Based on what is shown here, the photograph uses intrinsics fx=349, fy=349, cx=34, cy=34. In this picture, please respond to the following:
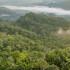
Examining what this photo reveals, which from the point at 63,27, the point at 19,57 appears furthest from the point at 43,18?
the point at 19,57

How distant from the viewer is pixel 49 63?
A: 4941cm

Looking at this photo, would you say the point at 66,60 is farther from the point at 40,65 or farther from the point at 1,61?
the point at 1,61

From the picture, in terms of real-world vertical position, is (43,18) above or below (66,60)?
below

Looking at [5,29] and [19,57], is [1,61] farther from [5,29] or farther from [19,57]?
[5,29]

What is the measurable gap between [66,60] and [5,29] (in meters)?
75.0

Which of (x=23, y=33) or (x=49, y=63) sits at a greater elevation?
(x=49, y=63)

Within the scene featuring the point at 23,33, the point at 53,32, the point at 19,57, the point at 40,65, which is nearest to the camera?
the point at 40,65

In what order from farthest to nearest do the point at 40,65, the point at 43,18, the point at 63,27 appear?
the point at 43,18 → the point at 63,27 → the point at 40,65

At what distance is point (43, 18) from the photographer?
177750 mm

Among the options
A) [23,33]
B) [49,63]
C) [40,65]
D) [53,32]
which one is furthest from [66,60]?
[53,32]

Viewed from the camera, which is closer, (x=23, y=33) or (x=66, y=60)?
(x=66, y=60)

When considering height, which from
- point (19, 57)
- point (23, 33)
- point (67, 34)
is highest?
point (19, 57)

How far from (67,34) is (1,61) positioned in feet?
352

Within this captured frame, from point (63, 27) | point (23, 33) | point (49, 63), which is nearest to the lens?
point (49, 63)
